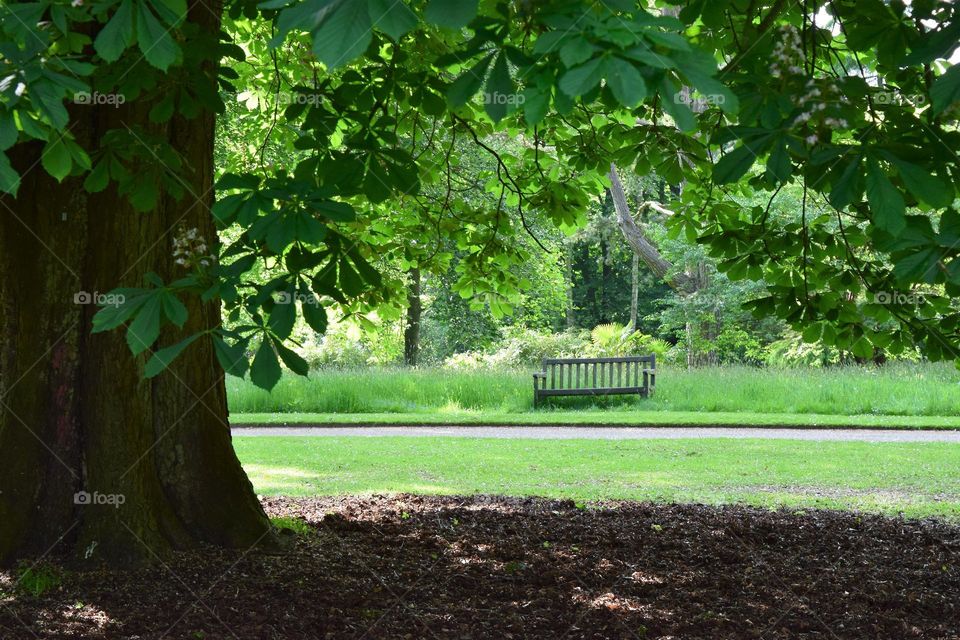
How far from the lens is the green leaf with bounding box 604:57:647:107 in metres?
1.47

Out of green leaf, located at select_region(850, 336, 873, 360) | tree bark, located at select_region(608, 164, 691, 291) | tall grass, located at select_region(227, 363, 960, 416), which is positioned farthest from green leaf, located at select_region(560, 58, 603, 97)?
tree bark, located at select_region(608, 164, 691, 291)

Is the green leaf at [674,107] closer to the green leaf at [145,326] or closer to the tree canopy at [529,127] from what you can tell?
the tree canopy at [529,127]

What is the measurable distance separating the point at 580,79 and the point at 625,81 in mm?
81

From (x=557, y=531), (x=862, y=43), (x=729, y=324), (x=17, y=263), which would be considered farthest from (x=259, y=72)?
(x=729, y=324)

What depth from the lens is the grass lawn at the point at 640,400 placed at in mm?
12320

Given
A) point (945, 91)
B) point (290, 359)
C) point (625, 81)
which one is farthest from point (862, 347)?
point (625, 81)

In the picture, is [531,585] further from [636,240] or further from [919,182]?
[636,240]

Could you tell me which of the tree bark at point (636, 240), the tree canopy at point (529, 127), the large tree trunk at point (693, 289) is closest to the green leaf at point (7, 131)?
the tree canopy at point (529, 127)

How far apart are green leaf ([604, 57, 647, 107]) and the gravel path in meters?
9.29

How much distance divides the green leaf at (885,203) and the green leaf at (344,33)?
1.38 meters

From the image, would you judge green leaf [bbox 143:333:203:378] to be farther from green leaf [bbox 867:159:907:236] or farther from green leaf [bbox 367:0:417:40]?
green leaf [bbox 867:159:907:236]

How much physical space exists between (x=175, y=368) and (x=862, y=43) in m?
3.17

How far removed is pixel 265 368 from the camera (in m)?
2.07

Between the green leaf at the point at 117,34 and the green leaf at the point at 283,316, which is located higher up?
the green leaf at the point at 117,34
